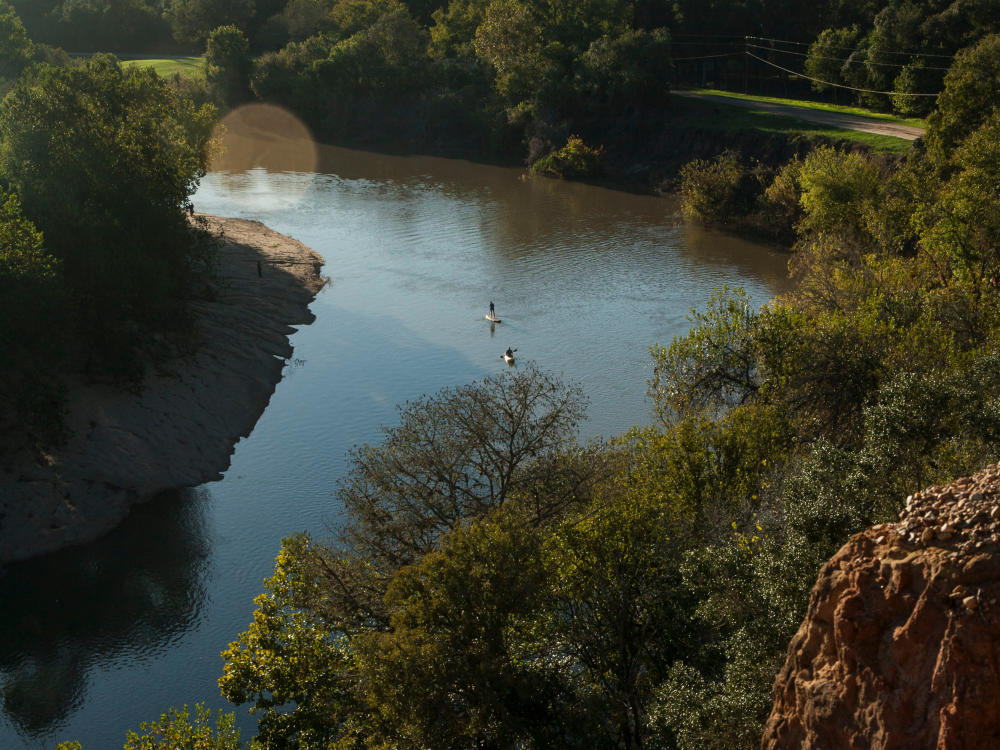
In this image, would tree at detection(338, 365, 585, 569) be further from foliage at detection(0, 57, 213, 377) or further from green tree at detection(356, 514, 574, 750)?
foliage at detection(0, 57, 213, 377)

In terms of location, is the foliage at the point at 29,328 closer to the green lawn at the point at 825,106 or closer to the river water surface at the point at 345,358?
the river water surface at the point at 345,358

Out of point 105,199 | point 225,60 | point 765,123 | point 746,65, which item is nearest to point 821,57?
point 746,65

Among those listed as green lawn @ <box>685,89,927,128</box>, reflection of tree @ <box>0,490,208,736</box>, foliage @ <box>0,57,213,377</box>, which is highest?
green lawn @ <box>685,89,927,128</box>

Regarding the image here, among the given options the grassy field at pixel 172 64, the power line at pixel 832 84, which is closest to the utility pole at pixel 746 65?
the power line at pixel 832 84

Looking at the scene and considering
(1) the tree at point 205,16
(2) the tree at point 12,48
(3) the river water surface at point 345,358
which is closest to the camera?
(3) the river water surface at point 345,358

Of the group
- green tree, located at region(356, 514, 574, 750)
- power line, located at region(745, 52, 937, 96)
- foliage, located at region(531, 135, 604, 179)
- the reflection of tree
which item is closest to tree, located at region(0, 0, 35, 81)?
foliage, located at region(531, 135, 604, 179)

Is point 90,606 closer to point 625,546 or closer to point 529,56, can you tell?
point 625,546
